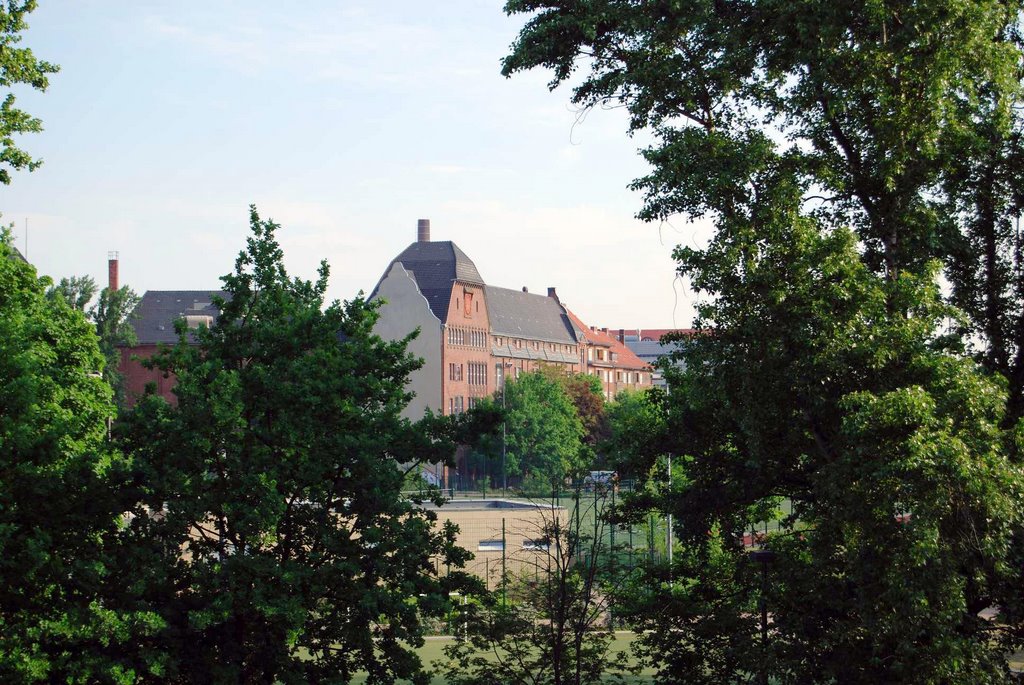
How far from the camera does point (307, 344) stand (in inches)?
845

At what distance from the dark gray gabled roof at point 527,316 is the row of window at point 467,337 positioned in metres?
3.26

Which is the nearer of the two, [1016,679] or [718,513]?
[1016,679]

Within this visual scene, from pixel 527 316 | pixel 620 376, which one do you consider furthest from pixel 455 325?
pixel 620 376

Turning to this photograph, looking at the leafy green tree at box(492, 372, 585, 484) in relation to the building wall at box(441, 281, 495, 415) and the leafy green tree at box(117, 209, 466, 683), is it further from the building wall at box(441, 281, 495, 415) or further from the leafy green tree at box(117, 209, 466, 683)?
the leafy green tree at box(117, 209, 466, 683)

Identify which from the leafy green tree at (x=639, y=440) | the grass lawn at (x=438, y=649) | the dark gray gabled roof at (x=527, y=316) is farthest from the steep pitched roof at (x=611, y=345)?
the leafy green tree at (x=639, y=440)

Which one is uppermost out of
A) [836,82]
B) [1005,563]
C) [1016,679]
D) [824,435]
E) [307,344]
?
[836,82]

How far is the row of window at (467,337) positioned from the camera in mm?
112938

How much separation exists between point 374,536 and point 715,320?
663 centimetres

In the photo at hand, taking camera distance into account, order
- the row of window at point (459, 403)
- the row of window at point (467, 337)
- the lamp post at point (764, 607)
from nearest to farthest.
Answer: the lamp post at point (764, 607)
the row of window at point (459, 403)
the row of window at point (467, 337)

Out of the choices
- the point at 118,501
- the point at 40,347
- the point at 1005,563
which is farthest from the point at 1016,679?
the point at 40,347

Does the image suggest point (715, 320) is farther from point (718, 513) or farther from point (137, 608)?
point (137, 608)

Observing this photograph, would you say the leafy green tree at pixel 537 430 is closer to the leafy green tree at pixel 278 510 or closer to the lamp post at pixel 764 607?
the lamp post at pixel 764 607

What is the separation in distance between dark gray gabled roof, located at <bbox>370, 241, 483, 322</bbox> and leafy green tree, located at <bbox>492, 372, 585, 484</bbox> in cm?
1345

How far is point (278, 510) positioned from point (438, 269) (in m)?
96.7
